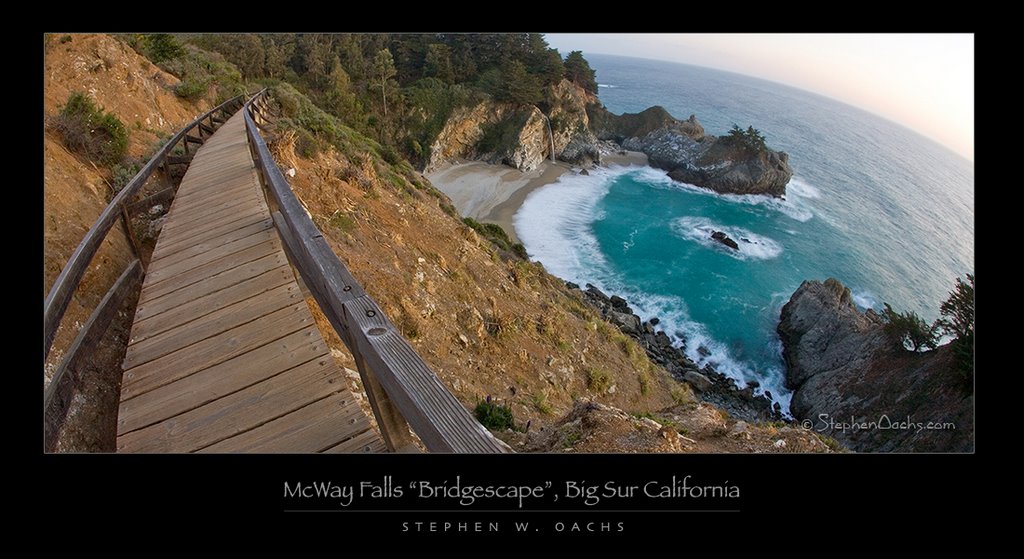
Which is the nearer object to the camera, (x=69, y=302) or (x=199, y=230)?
(x=69, y=302)

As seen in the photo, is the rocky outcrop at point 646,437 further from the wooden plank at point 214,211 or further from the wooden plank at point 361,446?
the wooden plank at point 214,211

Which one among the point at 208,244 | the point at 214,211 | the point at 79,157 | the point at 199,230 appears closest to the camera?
the point at 208,244

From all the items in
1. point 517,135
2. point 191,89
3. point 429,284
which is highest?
point 517,135

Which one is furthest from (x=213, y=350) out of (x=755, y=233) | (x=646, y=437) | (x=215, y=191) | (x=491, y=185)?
(x=755, y=233)

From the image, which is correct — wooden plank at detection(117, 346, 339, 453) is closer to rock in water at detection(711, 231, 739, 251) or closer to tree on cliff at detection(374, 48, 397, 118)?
rock in water at detection(711, 231, 739, 251)

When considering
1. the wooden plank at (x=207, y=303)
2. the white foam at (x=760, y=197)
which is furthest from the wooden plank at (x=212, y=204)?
the white foam at (x=760, y=197)

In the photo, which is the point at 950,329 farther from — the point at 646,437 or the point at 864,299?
the point at 864,299

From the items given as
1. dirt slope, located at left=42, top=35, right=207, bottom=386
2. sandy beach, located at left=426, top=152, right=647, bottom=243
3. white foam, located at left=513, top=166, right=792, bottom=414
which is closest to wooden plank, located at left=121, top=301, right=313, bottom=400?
dirt slope, located at left=42, top=35, right=207, bottom=386
